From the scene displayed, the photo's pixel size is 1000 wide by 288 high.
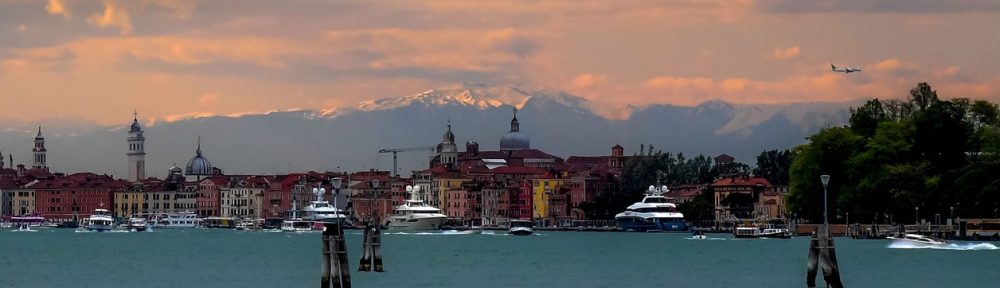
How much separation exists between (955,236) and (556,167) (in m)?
98.5

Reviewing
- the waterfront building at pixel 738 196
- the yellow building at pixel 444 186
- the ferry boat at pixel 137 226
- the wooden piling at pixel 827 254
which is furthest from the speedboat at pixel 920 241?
the yellow building at pixel 444 186

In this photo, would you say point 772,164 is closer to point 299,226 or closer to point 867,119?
point 299,226

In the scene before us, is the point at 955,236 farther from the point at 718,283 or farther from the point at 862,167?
the point at 718,283

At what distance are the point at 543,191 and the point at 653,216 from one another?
39281mm

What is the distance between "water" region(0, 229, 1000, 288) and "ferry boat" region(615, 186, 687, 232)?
3313cm

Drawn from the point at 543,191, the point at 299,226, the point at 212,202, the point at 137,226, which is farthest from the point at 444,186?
the point at 212,202

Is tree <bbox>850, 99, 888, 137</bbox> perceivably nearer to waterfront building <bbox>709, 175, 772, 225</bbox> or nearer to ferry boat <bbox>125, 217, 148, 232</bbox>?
waterfront building <bbox>709, 175, 772, 225</bbox>

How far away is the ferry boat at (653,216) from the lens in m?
130

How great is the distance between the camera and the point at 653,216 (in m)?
130

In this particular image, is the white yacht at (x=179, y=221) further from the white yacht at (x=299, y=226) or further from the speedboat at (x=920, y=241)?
the speedboat at (x=920, y=241)

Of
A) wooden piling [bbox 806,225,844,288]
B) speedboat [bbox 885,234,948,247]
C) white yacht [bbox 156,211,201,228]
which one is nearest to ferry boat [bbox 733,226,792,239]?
speedboat [bbox 885,234,948,247]

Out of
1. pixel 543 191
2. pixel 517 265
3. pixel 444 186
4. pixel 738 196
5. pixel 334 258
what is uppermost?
pixel 444 186

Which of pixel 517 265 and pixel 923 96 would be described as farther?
pixel 923 96

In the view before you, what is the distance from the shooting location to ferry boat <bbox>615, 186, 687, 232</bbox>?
130 metres
